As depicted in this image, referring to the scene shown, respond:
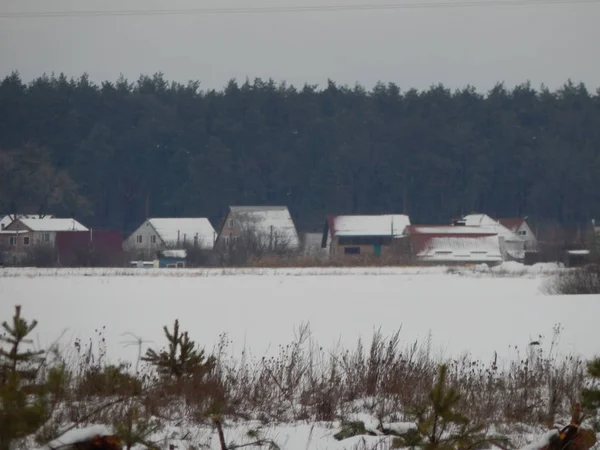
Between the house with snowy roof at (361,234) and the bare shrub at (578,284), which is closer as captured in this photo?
the bare shrub at (578,284)

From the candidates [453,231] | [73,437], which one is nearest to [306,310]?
[73,437]

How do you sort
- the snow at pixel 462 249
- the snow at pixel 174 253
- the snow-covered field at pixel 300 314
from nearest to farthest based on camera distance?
the snow-covered field at pixel 300 314 < the snow at pixel 174 253 < the snow at pixel 462 249

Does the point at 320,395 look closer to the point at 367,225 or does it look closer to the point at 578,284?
the point at 578,284

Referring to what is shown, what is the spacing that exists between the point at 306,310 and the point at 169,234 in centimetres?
5708

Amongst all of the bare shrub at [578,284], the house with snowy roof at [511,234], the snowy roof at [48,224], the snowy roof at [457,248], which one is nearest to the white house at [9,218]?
the snowy roof at [48,224]

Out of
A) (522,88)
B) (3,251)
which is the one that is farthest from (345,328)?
(522,88)

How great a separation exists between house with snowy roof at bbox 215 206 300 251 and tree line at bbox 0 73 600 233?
16.4 m

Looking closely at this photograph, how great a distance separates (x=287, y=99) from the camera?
10712 cm

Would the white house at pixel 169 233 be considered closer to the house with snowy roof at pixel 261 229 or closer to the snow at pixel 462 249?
the house with snowy roof at pixel 261 229

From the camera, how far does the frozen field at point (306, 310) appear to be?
17953 millimetres

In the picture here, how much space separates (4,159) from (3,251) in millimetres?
27842

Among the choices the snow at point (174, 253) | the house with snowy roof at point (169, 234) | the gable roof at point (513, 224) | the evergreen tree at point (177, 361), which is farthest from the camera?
the gable roof at point (513, 224)

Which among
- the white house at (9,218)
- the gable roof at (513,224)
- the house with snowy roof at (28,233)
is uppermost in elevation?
the gable roof at (513,224)

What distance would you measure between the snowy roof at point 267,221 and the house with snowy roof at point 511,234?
15.7 metres
